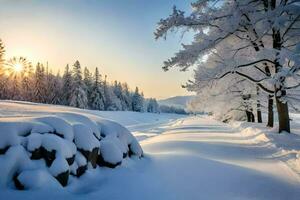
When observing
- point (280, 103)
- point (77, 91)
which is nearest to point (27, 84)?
point (77, 91)

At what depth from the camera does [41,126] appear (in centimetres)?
486

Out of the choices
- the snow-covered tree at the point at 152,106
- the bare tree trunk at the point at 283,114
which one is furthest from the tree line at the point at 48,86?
the snow-covered tree at the point at 152,106

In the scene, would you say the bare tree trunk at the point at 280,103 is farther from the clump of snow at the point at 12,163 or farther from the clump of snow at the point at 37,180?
the clump of snow at the point at 12,163

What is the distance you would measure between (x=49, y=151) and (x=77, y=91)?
167 feet

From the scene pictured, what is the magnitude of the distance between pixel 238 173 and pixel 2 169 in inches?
178

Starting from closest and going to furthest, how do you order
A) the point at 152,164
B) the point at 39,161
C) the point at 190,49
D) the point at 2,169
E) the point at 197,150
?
the point at 2,169 → the point at 39,161 → the point at 152,164 → the point at 197,150 → the point at 190,49

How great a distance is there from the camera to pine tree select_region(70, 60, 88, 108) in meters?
53.1

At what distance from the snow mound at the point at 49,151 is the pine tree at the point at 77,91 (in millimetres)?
48296

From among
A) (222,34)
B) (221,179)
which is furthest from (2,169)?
(222,34)

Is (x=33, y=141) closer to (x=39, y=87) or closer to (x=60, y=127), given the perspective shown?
(x=60, y=127)

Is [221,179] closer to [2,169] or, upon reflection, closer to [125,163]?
[125,163]

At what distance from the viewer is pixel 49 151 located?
459 centimetres

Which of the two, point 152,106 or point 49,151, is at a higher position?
point 152,106

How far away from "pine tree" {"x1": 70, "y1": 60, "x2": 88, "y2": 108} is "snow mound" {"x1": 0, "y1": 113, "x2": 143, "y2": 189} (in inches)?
1901
